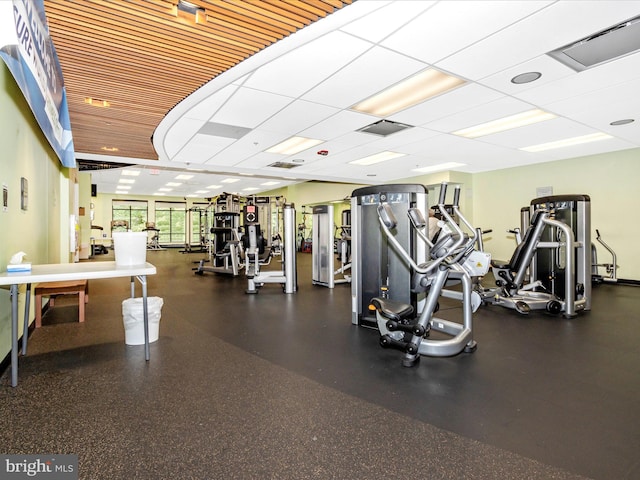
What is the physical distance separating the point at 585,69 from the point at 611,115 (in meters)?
1.93

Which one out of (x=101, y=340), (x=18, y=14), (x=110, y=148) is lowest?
(x=101, y=340)

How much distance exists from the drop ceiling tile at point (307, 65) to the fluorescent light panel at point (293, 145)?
88.1 inches

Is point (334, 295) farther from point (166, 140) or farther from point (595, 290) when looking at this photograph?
point (595, 290)

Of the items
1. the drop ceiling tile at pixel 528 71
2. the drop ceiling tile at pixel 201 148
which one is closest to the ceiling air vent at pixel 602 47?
the drop ceiling tile at pixel 528 71

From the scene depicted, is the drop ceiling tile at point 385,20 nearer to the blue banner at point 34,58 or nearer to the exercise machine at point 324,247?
the blue banner at point 34,58

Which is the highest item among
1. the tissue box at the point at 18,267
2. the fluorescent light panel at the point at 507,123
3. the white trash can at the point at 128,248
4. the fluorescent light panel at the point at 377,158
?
the fluorescent light panel at the point at 507,123

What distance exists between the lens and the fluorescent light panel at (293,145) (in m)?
6.34

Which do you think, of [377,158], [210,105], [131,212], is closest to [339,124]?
[210,105]

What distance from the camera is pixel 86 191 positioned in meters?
10.6

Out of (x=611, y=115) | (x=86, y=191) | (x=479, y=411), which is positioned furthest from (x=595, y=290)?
(x=86, y=191)

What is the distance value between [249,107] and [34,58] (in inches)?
109

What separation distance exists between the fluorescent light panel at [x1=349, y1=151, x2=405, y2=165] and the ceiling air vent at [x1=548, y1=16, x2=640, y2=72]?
158 inches

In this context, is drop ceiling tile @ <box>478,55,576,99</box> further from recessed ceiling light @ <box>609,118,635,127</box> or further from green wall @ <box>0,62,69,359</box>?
green wall @ <box>0,62,69,359</box>

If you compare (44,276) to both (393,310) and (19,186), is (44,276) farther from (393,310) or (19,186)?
(393,310)
